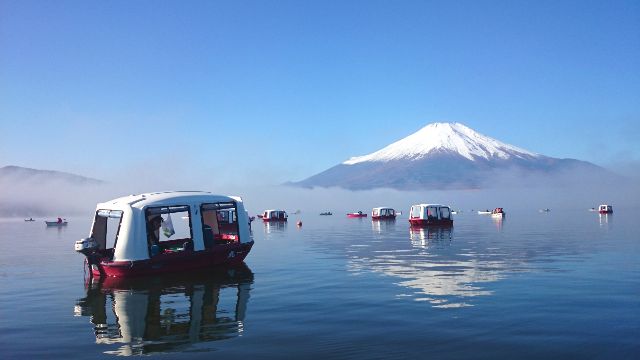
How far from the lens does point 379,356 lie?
1037cm

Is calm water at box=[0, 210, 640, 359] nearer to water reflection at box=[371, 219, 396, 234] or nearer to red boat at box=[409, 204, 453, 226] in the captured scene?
water reflection at box=[371, 219, 396, 234]

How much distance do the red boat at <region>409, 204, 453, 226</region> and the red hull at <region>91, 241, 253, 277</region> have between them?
4086 cm

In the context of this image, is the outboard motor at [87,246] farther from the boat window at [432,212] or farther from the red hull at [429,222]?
the boat window at [432,212]

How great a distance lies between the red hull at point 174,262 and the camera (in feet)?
67.9

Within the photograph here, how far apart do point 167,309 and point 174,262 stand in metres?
6.12

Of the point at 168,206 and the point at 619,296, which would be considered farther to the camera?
the point at 168,206

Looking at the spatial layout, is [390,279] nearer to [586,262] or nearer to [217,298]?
[217,298]

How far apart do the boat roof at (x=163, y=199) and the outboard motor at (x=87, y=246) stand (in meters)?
1.73

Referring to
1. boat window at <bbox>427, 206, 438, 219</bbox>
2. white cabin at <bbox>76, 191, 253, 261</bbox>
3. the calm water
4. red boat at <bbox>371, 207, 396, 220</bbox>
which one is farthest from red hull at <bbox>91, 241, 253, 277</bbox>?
red boat at <bbox>371, 207, 396, 220</bbox>

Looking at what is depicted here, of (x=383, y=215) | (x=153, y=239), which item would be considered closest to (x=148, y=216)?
(x=153, y=239)

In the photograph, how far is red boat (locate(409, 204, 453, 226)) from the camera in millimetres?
62250

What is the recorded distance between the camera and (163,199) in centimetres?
2202

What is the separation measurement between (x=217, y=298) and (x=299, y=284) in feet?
13.1

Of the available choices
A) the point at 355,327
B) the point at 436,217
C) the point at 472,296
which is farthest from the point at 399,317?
the point at 436,217
